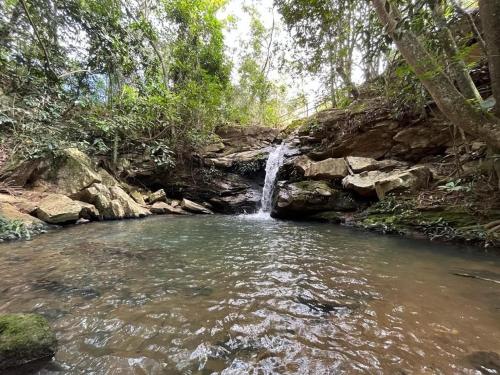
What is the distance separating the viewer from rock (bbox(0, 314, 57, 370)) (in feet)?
6.15

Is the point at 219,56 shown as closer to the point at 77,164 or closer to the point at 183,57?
the point at 183,57

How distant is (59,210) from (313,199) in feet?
26.1

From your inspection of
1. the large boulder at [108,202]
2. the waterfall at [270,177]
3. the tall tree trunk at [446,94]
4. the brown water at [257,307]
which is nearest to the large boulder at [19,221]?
the brown water at [257,307]

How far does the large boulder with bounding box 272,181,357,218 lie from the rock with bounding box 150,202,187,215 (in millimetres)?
4535

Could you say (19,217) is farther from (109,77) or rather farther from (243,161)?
(243,161)

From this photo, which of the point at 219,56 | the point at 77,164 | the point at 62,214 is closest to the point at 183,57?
the point at 219,56

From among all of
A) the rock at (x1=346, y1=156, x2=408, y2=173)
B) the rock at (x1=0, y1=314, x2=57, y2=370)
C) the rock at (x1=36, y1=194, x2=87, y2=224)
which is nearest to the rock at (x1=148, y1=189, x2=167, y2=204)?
the rock at (x1=36, y1=194, x2=87, y2=224)

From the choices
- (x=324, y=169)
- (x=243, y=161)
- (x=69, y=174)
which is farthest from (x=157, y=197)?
(x=324, y=169)

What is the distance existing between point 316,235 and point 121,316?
5176 mm

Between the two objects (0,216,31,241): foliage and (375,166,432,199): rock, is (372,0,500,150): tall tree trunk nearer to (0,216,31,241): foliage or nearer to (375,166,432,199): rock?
(375,166,432,199): rock

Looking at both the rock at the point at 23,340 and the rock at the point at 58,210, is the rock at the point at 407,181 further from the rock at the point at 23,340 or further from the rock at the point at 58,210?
the rock at the point at 58,210

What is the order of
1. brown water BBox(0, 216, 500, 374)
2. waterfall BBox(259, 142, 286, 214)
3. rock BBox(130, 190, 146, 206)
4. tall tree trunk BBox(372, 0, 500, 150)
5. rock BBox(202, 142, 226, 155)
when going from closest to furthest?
brown water BBox(0, 216, 500, 374), tall tree trunk BBox(372, 0, 500, 150), rock BBox(130, 190, 146, 206), waterfall BBox(259, 142, 286, 214), rock BBox(202, 142, 226, 155)

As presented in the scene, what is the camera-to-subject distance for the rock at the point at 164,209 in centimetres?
1168

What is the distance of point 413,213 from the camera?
24.0 feet
